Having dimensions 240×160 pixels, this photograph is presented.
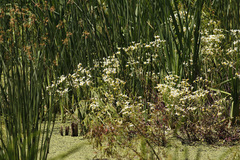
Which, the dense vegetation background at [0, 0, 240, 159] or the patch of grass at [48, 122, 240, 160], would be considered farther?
the dense vegetation background at [0, 0, 240, 159]

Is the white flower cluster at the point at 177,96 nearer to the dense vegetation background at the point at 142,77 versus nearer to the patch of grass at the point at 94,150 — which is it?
the dense vegetation background at the point at 142,77

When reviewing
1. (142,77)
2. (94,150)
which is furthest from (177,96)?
(94,150)

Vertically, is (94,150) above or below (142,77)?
below

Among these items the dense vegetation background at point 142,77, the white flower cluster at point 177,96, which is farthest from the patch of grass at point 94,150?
the white flower cluster at point 177,96

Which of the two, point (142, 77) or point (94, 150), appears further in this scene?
point (142, 77)

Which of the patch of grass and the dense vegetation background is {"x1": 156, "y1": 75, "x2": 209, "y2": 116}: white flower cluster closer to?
the dense vegetation background

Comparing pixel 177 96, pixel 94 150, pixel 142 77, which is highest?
pixel 142 77

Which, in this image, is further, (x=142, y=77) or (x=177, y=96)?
(x=142, y=77)

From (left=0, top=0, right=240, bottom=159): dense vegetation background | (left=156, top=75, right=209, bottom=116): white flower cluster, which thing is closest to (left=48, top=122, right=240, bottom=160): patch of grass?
(left=0, top=0, right=240, bottom=159): dense vegetation background

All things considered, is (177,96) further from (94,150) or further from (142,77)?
(94,150)

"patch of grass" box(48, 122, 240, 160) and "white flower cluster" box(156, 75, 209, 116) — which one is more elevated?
"white flower cluster" box(156, 75, 209, 116)

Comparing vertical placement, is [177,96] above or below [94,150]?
above

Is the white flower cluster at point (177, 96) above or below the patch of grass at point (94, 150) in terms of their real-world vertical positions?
above

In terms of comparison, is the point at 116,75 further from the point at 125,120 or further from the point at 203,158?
the point at 203,158
